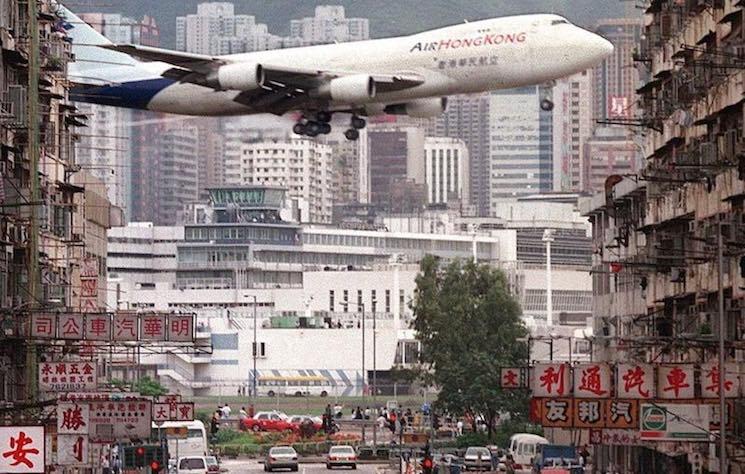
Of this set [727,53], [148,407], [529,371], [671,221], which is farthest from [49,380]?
[671,221]

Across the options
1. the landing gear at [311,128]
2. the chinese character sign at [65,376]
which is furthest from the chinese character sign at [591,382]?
the landing gear at [311,128]

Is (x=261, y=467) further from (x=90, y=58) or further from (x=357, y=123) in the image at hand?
(x=357, y=123)

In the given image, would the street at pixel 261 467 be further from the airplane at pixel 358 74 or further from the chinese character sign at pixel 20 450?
the chinese character sign at pixel 20 450

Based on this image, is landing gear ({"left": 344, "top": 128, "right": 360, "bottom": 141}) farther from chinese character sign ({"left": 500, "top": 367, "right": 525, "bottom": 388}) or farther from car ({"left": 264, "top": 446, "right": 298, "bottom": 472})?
chinese character sign ({"left": 500, "top": 367, "right": 525, "bottom": 388})

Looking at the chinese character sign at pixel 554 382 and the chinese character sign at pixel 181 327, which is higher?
the chinese character sign at pixel 181 327

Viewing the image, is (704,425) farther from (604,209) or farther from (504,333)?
(504,333)
